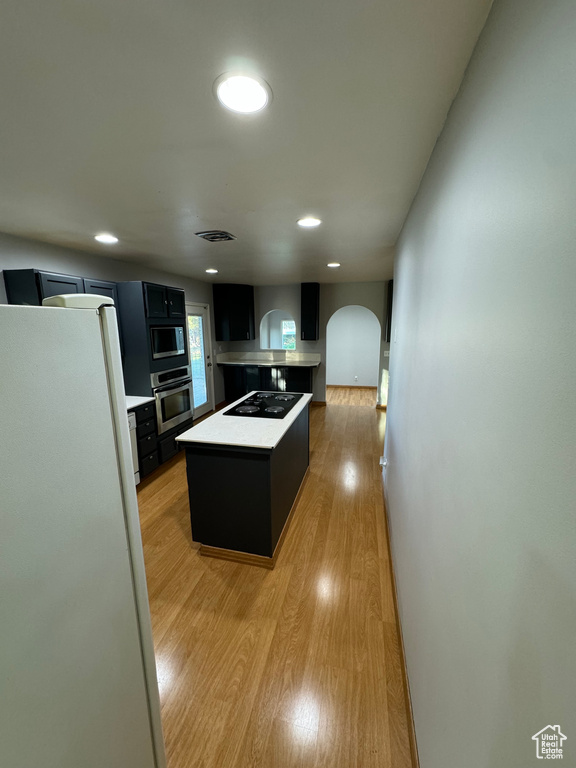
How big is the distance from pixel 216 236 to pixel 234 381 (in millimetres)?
3936

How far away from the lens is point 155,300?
11.0 ft

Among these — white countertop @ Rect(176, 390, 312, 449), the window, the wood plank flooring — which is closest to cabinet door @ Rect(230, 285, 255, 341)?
the window

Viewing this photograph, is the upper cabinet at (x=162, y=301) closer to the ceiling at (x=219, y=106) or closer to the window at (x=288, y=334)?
the ceiling at (x=219, y=106)

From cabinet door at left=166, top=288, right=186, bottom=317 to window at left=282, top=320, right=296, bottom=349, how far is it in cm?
449

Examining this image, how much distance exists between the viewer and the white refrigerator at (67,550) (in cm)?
59

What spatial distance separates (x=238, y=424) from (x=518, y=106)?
214cm

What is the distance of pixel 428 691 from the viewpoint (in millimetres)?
1022

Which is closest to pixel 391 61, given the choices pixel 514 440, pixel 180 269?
pixel 514 440

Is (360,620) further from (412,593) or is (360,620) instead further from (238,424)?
Result: (238,424)

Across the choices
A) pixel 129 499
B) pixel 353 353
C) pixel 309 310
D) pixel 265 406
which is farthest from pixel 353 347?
pixel 129 499

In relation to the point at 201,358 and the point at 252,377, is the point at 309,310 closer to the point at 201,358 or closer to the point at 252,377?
the point at 252,377

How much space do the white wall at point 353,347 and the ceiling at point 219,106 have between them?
214 inches

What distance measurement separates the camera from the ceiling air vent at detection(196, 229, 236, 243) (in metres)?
2.39

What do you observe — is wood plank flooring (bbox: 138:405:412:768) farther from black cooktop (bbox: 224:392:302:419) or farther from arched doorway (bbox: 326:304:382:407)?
arched doorway (bbox: 326:304:382:407)
